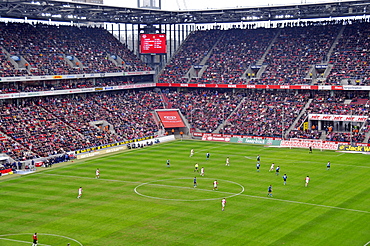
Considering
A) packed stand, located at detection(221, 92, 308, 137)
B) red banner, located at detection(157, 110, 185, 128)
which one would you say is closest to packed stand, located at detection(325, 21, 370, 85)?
packed stand, located at detection(221, 92, 308, 137)

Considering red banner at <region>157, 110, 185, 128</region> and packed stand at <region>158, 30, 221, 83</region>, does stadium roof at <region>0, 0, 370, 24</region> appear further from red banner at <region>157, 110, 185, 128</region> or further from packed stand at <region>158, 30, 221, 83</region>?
red banner at <region>157, 110, 185, 128</region>

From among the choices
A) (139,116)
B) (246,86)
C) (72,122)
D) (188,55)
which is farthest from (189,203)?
(188,55)

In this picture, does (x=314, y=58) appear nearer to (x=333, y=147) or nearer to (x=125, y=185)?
(x=333, y=147)

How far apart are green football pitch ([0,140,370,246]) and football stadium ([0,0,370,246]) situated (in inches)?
8.4

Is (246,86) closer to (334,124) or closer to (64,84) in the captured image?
(334,124)

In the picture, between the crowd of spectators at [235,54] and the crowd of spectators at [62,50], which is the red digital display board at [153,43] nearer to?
the crowd of spectators at [62,50]

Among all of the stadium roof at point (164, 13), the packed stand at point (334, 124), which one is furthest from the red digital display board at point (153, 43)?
the packed stand at point (334, 124)

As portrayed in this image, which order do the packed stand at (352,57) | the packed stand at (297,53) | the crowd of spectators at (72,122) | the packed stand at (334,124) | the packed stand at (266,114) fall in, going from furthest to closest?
the packed stand at (297,53) < the packed stand at (352,57) < the packed stand at (266,114) < the packed stand at (334,124) < the crowd of spectators at (72,122)

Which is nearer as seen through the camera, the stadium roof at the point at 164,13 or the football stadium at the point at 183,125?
the football stadium at the point at 183,125

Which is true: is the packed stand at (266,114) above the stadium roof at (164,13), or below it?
below

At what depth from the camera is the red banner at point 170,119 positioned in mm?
96250

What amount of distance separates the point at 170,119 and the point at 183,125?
2.91m

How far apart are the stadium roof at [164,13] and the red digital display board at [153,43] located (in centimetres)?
362

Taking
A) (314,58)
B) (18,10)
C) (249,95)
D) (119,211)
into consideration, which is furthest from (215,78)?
(119,211)
